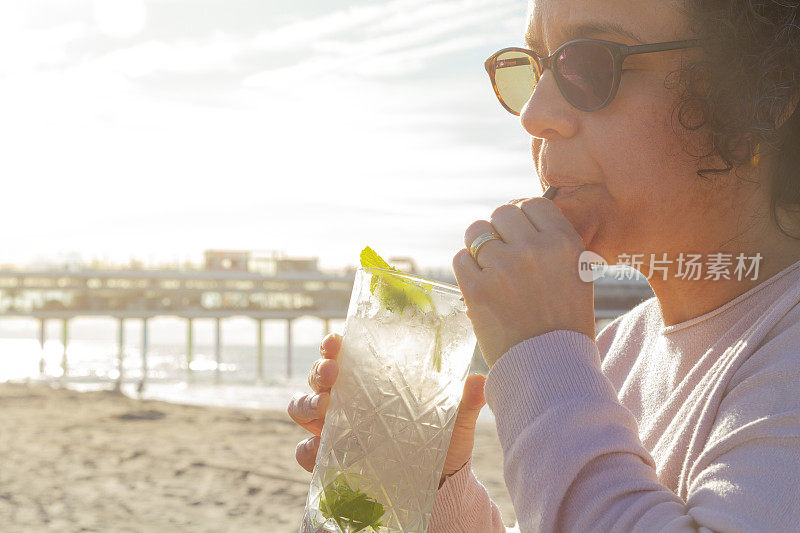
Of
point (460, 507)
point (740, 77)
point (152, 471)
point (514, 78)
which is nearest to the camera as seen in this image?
point (740, 77)

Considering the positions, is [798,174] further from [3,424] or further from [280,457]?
[3,424]

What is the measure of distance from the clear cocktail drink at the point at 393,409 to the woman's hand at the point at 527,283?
0.08 m

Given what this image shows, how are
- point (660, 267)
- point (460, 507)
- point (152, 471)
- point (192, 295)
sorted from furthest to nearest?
point (192, 295) → point (152, 471) → point (460, 507) → point (660, 267)

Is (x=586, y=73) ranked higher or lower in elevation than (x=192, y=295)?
higher

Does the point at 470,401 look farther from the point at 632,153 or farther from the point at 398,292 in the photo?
the point at 632,153

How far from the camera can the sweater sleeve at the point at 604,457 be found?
2.42 ft

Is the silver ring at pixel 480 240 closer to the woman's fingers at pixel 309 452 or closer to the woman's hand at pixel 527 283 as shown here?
the woman's hand at pixel 527 283

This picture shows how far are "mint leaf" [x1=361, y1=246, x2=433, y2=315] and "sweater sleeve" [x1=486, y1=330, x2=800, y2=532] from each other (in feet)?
0.54

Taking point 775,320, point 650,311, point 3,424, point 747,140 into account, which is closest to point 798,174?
point 747,140

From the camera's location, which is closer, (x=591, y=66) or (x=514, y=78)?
(x=591, y=66)

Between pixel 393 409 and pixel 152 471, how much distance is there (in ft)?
19.8

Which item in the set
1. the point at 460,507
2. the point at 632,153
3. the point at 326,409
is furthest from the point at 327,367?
the point at 632,153

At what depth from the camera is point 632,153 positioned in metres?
0.98

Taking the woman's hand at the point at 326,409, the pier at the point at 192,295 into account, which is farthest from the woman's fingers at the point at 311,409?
the pier at the point at 192,295
